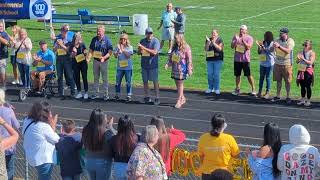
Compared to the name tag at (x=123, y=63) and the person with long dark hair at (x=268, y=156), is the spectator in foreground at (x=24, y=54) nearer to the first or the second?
the name tag at (x=123, y=63)

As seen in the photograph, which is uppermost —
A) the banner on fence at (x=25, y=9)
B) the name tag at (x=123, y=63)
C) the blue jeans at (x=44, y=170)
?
the banner on fence at (x=25, y=9)

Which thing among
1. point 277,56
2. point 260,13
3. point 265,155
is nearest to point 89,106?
point 277,56

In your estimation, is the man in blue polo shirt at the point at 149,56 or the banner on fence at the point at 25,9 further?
the banner on fence at the point at 25,9

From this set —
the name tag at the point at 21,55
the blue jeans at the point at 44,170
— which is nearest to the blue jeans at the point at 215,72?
the name tag at the point at 21,55

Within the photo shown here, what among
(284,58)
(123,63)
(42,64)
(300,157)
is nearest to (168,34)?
(42,64)

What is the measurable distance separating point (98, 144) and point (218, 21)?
26285 millimetres

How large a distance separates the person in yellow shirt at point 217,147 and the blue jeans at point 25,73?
1091 centimetres

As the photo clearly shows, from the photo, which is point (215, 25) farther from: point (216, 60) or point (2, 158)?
point (2, 158)

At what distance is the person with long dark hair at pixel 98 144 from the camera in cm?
991

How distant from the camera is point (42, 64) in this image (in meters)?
19.3

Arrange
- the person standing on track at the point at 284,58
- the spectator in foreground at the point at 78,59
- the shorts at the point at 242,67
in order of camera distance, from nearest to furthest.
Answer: the person standing on track at the point at 284,58, the spectator in foreground at the point at 78,59, the shorts at the point at 242,67

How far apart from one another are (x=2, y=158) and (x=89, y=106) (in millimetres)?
11850

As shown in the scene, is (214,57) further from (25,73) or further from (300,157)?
(300,157)

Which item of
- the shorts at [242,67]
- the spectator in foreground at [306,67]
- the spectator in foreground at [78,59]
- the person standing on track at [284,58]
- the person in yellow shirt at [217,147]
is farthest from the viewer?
the shorts at [242,67]
